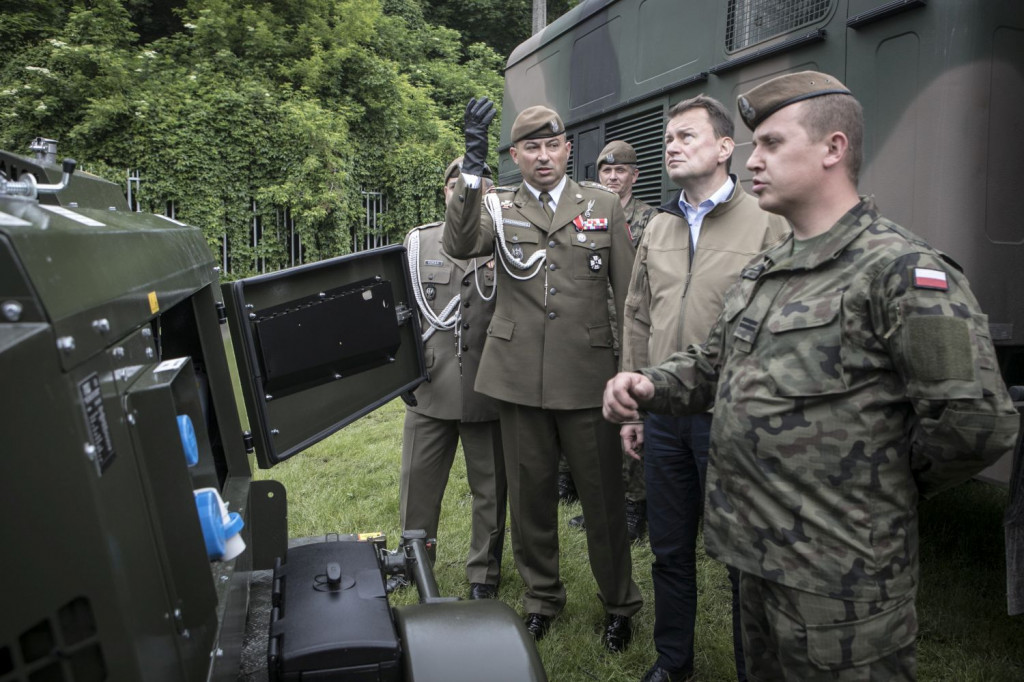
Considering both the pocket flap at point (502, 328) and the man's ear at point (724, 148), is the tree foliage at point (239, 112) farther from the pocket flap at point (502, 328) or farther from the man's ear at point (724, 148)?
the man's ear at point (724, 148)

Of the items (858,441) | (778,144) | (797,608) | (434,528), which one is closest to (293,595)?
(797,608)

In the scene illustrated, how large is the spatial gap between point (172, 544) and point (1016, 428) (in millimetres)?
1589

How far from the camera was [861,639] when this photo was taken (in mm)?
1843

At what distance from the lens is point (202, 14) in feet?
46.8

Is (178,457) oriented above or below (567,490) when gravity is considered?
above

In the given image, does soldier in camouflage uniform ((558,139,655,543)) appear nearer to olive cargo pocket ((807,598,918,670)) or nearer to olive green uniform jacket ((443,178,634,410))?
olive green uniform jacket ((443,178,634,410))

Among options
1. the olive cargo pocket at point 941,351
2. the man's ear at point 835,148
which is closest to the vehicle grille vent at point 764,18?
the man's ear at point 835,148

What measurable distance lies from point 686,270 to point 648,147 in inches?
81.3

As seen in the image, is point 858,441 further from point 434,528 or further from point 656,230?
point 434,528

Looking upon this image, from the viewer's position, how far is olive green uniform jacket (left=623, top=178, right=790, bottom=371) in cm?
283

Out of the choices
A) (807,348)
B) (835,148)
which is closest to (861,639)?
(807,348)

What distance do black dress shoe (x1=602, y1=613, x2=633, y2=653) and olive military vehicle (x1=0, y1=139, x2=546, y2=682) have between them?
120 centimetres

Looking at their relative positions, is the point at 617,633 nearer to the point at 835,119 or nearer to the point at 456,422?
the point at 456,422

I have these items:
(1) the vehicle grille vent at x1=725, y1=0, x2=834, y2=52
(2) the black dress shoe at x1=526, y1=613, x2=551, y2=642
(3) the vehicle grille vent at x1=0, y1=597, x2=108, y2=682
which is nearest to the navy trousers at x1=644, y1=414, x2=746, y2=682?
(2) the black dress shoe at x1=526, y1=613, x2=551, y2=642
